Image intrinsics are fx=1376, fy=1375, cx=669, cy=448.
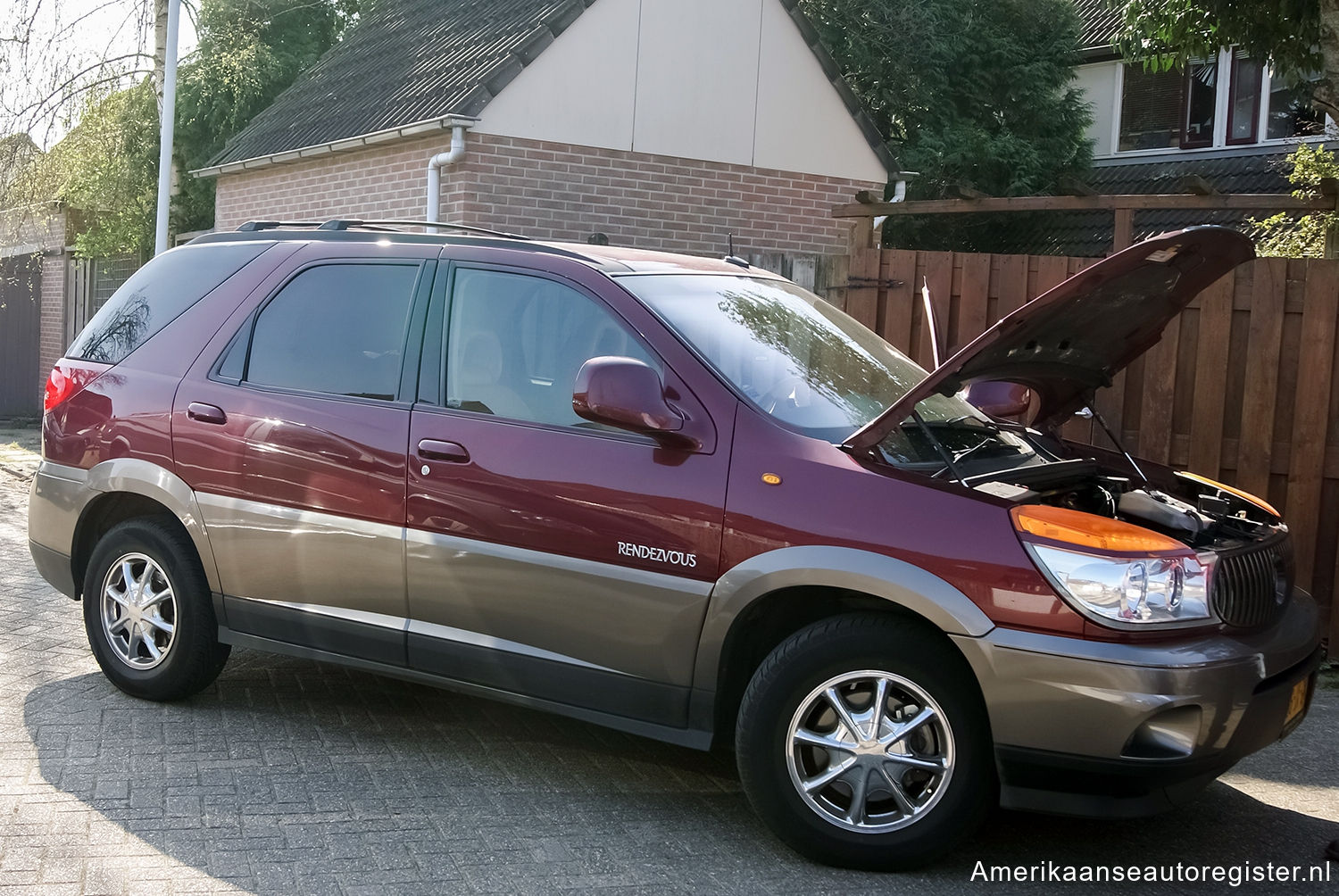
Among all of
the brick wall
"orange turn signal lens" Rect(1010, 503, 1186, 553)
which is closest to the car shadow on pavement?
"orange turn signal lens" Rect(1010, 503, 1186, 553)

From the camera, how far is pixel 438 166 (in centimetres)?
1213

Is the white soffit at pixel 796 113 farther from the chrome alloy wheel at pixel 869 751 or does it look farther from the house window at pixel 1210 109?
the chrome alloy wheel at pixel 869 751

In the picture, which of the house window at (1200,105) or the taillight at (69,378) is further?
the house window at (1200,105)

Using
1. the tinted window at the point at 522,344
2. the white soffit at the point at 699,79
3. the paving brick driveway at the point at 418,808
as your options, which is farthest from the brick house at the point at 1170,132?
the tinted window at the point at 522,344

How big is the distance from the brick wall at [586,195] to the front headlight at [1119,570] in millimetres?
8767

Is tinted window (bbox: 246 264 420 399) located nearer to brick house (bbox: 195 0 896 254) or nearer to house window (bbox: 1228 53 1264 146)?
brick house (bbox: 195 0 896 254)

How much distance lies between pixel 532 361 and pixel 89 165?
14.6m

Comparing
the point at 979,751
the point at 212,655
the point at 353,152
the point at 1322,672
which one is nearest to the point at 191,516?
the point at 212,655

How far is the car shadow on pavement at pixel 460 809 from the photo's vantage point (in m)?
4.08

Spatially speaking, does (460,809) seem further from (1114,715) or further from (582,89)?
(582,89)

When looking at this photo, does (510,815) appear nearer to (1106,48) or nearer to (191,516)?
(191,516)

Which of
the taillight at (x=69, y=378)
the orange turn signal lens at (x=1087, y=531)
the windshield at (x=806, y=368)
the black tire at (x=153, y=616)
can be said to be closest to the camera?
the orange turn signal lens at (x=1087, y=531)

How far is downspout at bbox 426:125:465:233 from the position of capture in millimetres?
11914

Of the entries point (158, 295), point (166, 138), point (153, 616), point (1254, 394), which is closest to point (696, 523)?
point (153, 616)
